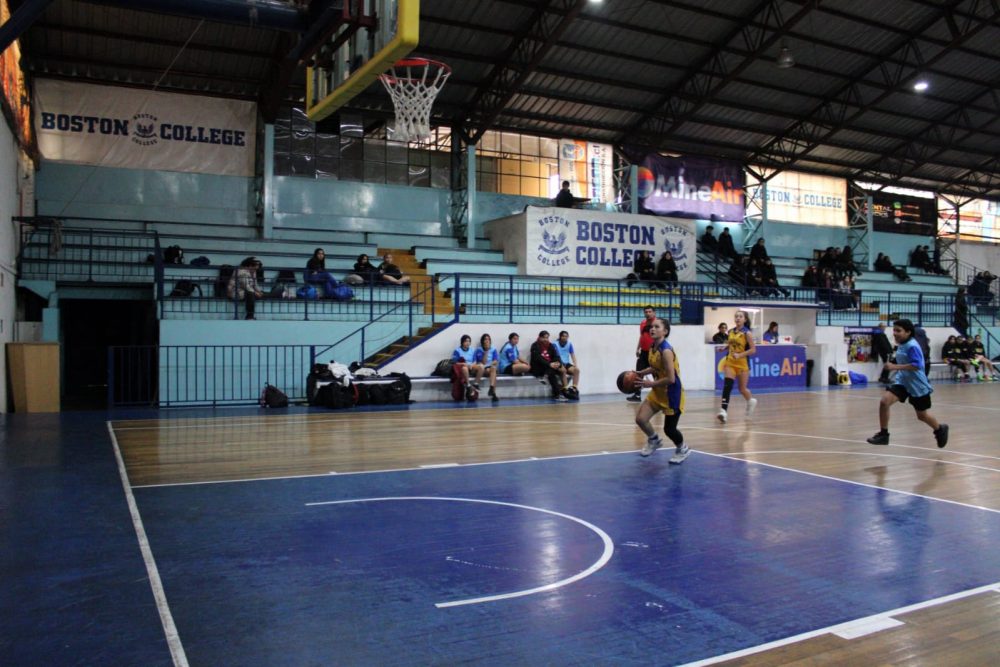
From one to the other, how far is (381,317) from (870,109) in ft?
67.7

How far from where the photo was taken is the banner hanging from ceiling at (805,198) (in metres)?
33.3

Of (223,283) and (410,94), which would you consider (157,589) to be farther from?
(223,283)

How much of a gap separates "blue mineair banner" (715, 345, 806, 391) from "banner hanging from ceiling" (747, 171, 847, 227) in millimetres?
11777

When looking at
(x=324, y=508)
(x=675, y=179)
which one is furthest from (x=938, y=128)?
(x=324, y=508)

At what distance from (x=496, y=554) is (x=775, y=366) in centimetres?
1855

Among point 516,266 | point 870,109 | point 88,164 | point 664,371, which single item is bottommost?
point 664,371

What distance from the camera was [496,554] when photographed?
5.34 m

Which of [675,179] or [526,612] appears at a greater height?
[675,179]

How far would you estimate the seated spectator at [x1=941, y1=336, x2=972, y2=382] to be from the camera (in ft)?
84.2

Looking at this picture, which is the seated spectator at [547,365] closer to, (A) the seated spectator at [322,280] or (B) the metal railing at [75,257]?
(A) the seated spectator at [322,280]

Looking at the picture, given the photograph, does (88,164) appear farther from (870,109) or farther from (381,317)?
(870,109)

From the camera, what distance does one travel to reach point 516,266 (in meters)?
23.5

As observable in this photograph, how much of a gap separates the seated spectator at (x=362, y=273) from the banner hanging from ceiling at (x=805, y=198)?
18.6m

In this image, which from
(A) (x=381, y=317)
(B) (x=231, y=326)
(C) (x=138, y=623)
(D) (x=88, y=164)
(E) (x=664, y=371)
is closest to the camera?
(C) (x=138, y=623)
